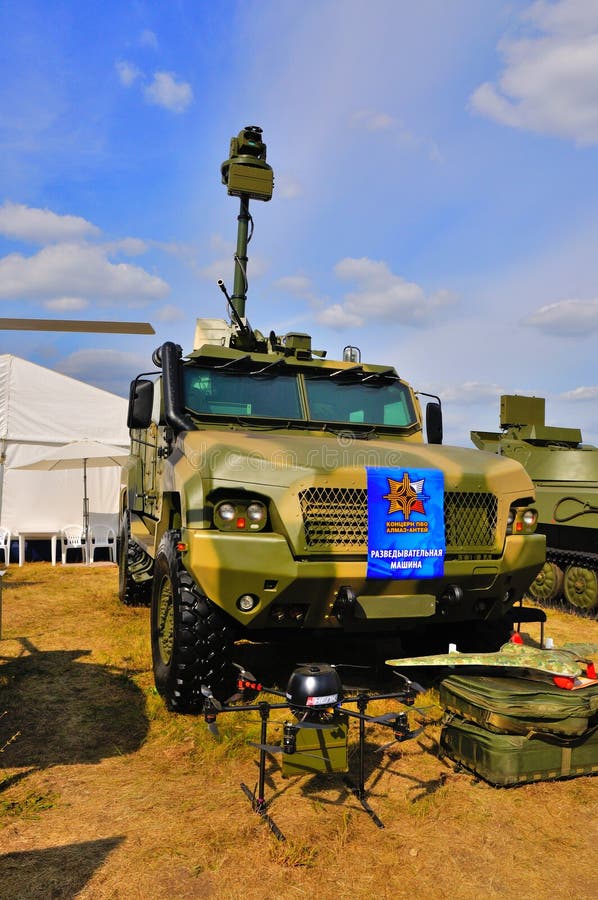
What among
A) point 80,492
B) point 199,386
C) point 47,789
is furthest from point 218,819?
point 80,492

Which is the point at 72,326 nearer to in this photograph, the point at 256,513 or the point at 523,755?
the point at 256,513

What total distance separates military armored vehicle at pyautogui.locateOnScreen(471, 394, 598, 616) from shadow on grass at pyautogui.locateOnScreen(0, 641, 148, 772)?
22.7 feet

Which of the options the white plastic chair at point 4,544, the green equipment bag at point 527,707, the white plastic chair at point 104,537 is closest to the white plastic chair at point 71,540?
the white plastic chair at point 104,537

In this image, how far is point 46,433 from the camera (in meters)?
15.9

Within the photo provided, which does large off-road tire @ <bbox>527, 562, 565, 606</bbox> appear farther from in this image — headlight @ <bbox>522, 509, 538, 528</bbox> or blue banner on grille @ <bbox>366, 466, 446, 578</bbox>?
blue banner on grille @ <bbox>366, 466, 446, 578</bbox>

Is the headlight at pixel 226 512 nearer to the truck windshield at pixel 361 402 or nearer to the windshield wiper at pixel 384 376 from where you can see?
the truck windshield at pixel 361 402

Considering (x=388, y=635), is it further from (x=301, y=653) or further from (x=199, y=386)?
(x=199, y=386)

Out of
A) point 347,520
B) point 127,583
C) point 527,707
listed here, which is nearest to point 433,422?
point 347,520

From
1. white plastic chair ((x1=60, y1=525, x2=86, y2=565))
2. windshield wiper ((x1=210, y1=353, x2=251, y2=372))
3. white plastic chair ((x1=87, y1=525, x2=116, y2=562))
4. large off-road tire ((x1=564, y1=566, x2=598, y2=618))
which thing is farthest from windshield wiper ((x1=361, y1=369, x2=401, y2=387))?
white plastic chair ((x1=87, y1=525, x2=116, y2=562))

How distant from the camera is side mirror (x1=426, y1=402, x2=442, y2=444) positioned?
6477 mm

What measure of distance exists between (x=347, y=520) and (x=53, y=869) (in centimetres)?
229

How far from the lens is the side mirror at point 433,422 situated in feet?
A: 21.2

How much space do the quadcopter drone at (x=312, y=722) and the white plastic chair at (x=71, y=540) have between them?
1165 centimetres

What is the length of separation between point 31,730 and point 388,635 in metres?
2.48
